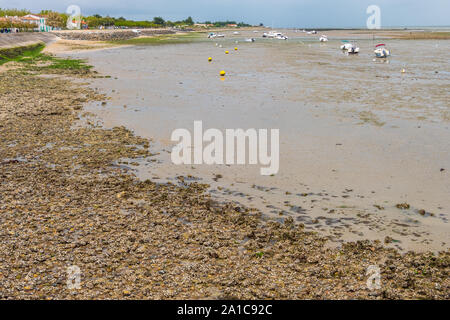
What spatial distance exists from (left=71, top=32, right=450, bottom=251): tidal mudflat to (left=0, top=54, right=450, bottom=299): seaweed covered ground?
87 centimetres

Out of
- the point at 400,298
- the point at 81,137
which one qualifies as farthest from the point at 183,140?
the point at 400,298

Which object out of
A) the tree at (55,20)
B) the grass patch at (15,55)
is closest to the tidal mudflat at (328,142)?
the grass patch at (15,55)

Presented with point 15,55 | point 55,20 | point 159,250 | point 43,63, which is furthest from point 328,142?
point 55,20

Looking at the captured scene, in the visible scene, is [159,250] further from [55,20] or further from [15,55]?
[55,20]

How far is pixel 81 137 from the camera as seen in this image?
54.6 ft

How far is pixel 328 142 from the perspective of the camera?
16594 mm

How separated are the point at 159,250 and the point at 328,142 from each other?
10.5 meters

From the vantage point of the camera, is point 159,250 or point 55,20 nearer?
point 159,250

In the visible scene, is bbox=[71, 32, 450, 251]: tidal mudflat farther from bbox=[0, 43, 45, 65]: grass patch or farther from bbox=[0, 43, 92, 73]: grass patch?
bbox=[0, 43, 45, 65]: grass patch

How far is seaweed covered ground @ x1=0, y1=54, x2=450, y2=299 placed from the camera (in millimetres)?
7086

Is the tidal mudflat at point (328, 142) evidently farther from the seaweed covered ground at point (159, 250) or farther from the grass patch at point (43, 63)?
the grass patch at point (43, 63)

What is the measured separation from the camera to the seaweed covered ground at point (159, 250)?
7086 mm

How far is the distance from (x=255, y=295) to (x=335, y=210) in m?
4.52
